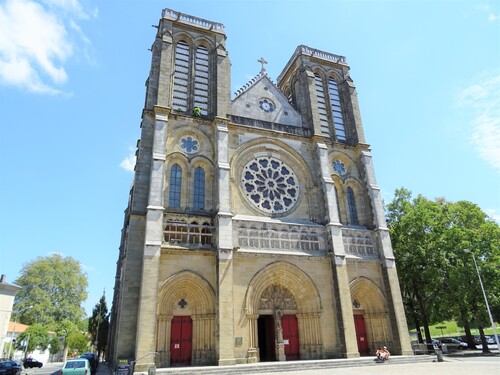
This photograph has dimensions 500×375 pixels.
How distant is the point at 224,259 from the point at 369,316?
10.4 meters

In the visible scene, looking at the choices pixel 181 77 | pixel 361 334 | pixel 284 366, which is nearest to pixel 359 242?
pixel 361 334

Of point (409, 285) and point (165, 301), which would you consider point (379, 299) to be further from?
point (165, 301)

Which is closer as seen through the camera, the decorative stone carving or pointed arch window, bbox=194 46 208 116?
the decorative stone carving

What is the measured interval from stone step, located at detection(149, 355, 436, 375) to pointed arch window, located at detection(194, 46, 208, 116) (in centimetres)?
A: 1518

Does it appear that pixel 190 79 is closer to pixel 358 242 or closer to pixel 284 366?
→ pixel 358 242

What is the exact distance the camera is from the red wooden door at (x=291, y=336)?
746 inches

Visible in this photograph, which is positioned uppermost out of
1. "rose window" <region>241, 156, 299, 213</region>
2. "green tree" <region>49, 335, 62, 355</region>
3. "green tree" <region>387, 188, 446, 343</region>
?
"rose window" <region>241, 156, 299, 213</region>

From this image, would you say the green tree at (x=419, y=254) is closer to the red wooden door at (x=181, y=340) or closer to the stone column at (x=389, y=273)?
the stone column at (x=389, y=273)

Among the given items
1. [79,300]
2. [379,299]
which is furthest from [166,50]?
[79,300]

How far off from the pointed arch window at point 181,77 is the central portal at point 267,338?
14.2m

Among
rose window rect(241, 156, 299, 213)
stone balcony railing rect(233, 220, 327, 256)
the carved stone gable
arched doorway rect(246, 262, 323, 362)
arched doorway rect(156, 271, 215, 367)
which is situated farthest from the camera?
rose window rect(241, 156, 299, 213)

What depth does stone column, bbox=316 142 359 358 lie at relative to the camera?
1870 centimetres

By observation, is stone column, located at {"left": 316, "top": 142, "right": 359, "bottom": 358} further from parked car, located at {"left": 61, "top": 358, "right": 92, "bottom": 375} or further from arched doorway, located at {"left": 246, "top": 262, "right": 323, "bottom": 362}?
parked car, located at {"left": 61, "top": 358, "right": 92, "bottom": 375}

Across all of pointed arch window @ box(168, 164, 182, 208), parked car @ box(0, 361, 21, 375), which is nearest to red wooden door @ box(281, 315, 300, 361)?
pointed arch window @ box(168, 164, 182, 208)
